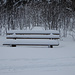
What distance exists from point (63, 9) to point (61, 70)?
9279 millimetres

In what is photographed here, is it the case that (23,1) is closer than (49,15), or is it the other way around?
(49,15)

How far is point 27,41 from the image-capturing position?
17.9ft

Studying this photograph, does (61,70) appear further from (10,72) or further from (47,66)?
(10,72)

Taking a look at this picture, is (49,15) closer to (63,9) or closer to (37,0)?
(63,9)

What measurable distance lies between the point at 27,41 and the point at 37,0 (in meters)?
10.1

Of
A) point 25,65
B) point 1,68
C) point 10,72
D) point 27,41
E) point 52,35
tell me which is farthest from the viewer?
point 52,35

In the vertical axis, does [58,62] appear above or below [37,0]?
below

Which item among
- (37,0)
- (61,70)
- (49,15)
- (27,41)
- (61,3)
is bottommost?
(61,70)

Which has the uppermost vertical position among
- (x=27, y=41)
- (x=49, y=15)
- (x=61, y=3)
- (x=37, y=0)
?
(x=37, y=0)

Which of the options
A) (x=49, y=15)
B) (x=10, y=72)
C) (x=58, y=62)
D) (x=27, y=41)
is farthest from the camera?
(x=49, y=15)

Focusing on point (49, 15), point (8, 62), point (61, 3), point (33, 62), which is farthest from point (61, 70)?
point (61, 3)

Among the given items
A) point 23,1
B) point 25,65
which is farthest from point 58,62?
point 23,1

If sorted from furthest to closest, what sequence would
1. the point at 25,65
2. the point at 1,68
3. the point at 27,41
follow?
the point at 27,41
the point at 25,65
the point at 1,68

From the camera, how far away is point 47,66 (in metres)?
3.36
